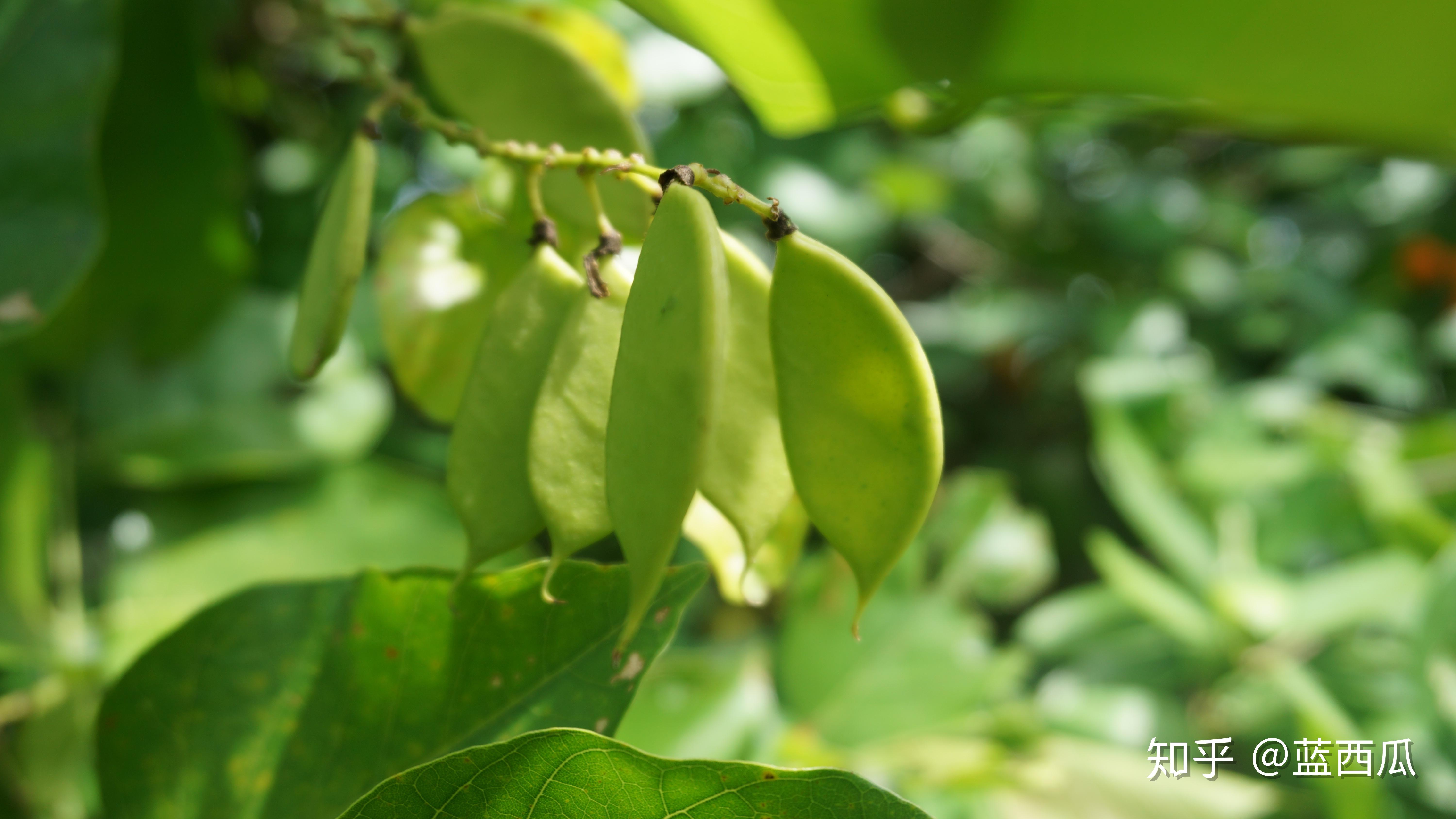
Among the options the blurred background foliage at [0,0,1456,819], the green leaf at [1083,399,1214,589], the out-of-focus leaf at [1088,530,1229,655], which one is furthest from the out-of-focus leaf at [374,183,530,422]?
the green leaf at [1083,399,1214,589]

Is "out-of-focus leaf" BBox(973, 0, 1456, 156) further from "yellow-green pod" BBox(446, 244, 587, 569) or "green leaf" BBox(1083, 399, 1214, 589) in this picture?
"green leaf" BBox(1083, 399, 1214, 589)

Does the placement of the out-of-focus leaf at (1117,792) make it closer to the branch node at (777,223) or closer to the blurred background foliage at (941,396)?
the blurred background foliage at (941,396)

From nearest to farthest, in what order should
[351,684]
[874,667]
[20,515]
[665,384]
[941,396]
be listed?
1. [665,384]
2. [351,684]
3. [20,515]
4. [874,667]
5. [941,396]

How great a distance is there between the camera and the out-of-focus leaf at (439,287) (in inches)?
14.8

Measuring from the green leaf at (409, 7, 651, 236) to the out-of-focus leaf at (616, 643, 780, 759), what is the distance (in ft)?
1.03

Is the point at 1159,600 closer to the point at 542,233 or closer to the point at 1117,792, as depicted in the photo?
the point at 1117,792

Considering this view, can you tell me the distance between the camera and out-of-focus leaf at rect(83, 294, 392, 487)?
2.10 ft

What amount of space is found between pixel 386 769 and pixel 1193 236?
3.89ft

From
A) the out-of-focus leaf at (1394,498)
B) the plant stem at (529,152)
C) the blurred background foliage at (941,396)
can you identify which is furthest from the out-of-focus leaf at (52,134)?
the out-of-focus leaf at (1394,498)

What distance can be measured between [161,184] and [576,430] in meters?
0.49

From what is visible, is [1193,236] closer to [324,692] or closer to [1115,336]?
[1115,336]

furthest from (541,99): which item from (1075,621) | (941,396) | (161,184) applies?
(941,396)

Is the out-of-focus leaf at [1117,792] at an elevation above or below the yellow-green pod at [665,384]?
below

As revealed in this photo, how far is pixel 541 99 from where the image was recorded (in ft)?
1.16
